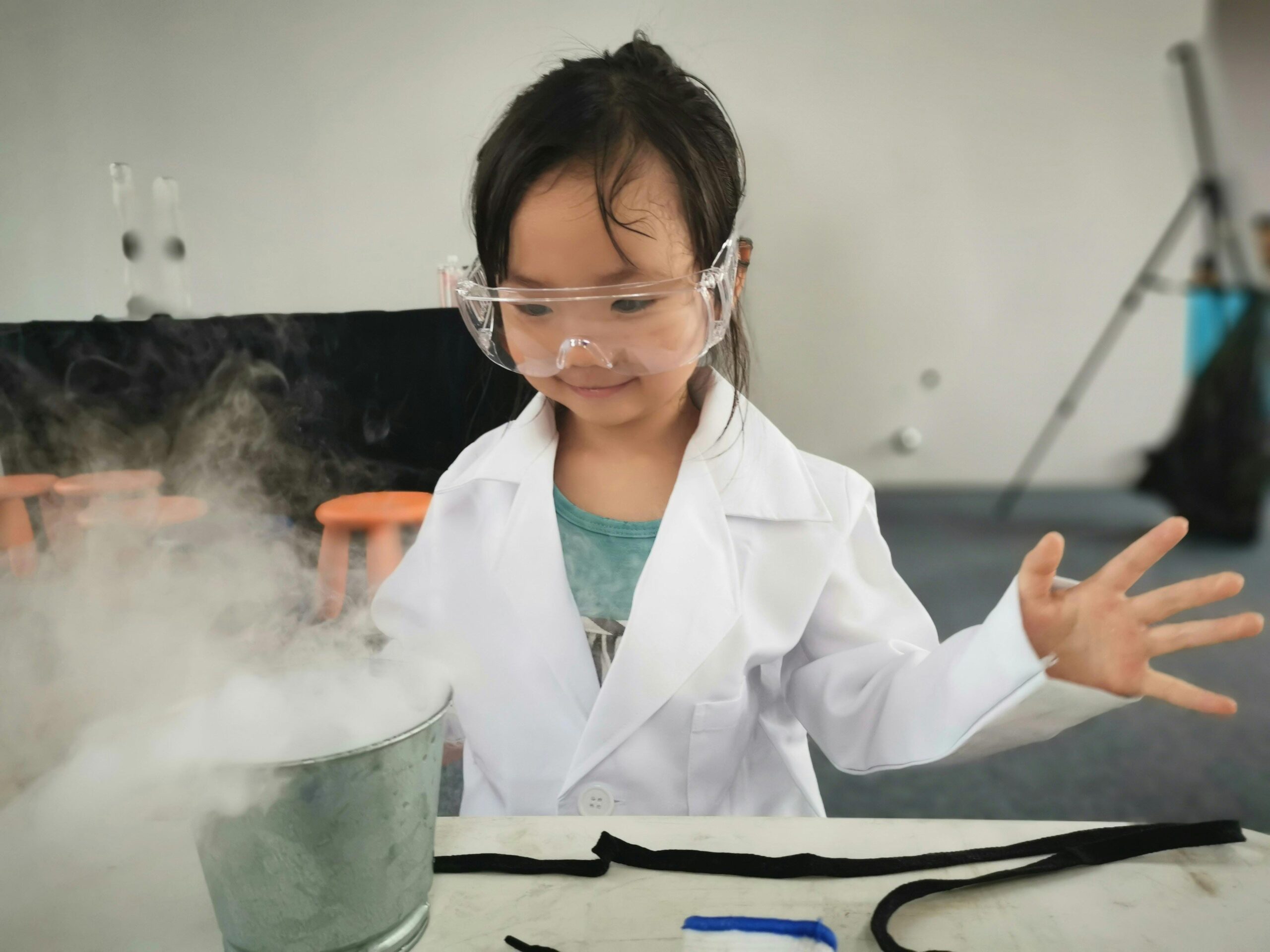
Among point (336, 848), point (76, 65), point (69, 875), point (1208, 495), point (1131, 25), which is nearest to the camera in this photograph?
point (336, 848)

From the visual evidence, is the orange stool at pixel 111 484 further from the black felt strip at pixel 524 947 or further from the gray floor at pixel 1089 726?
the gray floor at pixel 1089 726

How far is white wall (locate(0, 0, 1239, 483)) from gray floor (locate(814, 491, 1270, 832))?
145mm

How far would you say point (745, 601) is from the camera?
93 centimetres

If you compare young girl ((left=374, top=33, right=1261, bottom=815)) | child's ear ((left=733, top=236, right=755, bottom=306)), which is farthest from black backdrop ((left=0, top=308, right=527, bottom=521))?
child's ear ((left=733, top=236, right=755, bottom=306))

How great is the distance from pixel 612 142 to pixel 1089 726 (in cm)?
169

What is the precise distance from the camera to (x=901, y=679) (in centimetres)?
82

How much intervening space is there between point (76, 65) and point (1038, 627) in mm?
1407

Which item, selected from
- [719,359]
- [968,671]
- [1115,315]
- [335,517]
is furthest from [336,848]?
[1115,315]

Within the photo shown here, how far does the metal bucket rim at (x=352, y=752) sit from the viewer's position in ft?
1.43

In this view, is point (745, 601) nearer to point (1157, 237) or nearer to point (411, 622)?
point (411, 622)

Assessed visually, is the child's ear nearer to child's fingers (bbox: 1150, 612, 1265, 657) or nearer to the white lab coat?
the white lab coat

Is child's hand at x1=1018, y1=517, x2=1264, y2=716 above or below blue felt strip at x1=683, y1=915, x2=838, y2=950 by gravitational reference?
above

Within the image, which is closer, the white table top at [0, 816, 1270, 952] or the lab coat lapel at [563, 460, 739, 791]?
the white table top at [0, 816, 1270, 952]

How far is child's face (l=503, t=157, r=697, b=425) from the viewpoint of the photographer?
0.83 meters
